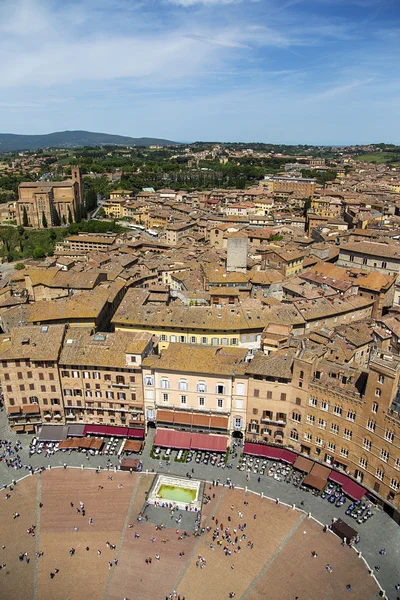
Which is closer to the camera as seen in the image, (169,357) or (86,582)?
(86,582)

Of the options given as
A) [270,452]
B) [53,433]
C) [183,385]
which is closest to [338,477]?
[270,452]

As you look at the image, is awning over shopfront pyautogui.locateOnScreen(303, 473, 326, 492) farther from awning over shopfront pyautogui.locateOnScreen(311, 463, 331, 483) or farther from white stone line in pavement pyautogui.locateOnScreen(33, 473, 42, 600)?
white stone line in pavement pyautogui.locateOnScreen(33, 473, 42, 600)

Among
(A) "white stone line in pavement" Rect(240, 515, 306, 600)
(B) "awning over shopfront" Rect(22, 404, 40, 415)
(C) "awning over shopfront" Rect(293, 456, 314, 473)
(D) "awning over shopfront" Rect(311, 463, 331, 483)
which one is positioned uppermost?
(B) "awning over shopfront" Rect(22, 404, 40, 415)

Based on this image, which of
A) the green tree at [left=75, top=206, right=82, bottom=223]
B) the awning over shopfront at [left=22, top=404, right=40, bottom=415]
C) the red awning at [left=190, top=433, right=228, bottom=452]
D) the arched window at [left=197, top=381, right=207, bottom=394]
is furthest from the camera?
the green tree at [left=75, top=206, right=82, bottom=223]

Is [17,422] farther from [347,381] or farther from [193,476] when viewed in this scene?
[347,381]

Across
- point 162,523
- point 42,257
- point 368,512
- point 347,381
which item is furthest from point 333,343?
point 42,257

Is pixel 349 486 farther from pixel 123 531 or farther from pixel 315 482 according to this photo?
pixel 123 531

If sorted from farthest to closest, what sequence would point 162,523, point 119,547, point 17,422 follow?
1. point 17,422
2. point 162,523
3. point 119,547

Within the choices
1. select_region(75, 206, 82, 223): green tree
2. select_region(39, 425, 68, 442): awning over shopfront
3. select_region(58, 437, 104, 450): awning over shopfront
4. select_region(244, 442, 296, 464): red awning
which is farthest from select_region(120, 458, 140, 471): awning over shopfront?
select_region(75, 206, 82, 223): green tree
